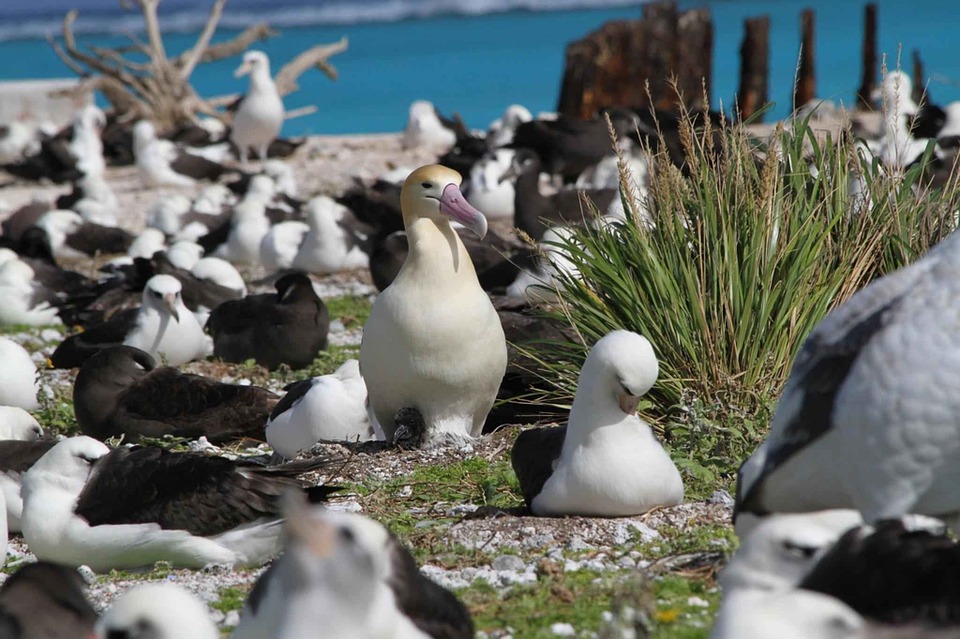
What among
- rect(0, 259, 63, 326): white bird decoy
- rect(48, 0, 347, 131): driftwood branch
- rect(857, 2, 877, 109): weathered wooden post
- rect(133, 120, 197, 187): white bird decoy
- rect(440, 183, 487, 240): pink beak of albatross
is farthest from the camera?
rect(857, 2, 877, 109): weathered wooden post

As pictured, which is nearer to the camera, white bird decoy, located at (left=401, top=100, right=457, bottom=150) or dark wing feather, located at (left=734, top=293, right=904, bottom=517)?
dark wing feather, located at (left=734, top=293, right=904, bottom=517)

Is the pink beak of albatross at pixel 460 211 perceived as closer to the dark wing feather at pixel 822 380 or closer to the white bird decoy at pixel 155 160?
the dark wing feather at pixel 822 380

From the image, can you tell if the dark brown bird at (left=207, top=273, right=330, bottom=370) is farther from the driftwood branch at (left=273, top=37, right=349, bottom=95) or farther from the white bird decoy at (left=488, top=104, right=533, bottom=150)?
the driftwood branch at (left=273, top=37, right=349, bottom=95)

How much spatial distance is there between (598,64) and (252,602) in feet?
64.0

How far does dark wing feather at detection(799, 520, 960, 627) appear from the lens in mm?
3535

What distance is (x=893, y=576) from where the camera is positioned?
3.62 m

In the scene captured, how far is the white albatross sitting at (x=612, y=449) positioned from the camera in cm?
555

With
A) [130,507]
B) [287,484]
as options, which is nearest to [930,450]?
Result: [287,484]

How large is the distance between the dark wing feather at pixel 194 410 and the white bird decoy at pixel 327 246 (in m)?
5.69

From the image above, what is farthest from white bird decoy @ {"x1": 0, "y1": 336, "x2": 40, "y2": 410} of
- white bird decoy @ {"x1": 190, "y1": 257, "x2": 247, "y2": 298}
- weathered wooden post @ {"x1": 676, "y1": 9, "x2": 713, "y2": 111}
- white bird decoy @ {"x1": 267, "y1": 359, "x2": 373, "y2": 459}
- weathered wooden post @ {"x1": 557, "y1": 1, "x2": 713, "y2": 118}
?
weathered wooden post @ {"x1": 676, "y1": 9, "x2": 713, "y2": 111}

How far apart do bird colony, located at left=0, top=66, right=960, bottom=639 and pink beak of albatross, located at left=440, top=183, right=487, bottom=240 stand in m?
0.01

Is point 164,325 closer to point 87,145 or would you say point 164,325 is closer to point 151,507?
point 151,507

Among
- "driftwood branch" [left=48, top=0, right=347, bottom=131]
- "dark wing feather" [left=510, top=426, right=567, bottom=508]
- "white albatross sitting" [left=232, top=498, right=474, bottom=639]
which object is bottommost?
"dark wing feather" [left=510, top=426, right=567, bottom=508]

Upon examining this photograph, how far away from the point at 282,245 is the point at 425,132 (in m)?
8.14
